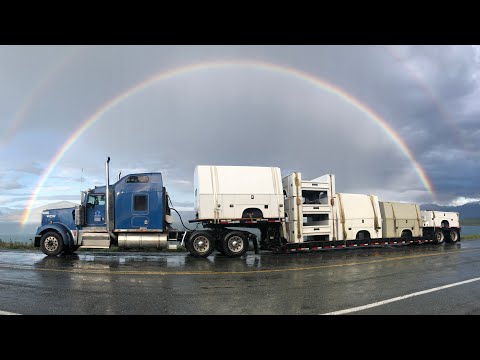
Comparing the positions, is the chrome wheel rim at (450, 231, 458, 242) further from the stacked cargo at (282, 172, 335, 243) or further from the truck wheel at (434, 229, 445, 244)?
the stacked cargo at (282, 172, 335, 243)

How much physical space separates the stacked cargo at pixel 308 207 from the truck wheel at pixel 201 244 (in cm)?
375

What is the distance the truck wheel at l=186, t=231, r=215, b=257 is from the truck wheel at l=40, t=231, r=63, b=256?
552 centimetres

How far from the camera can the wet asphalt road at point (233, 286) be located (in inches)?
233

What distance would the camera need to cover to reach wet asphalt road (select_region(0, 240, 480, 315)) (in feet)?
19.4

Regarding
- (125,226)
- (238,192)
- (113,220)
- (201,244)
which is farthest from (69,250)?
(238,192)

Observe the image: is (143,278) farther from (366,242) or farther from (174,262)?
(366,242)

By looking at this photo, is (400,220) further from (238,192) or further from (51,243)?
(51,243)

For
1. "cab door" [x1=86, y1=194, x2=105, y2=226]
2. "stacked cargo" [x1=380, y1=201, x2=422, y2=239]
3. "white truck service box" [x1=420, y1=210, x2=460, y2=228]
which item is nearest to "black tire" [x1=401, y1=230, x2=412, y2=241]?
"stacked cargo" [x1=380, y1=201, x2=422, y2=239]

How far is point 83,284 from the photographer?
7.96 m

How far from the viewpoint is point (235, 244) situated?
13.9 m

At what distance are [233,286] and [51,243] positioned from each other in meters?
9.86

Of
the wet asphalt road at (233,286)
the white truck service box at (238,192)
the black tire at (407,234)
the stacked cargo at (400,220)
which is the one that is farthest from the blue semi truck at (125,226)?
the black tire at (407,234)

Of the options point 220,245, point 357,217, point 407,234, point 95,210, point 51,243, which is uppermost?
point 95,210

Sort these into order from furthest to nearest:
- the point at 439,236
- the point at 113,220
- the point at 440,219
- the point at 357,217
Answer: the point at 440,219
the point at 439,236
the point at 357,217
the point at 113,220
